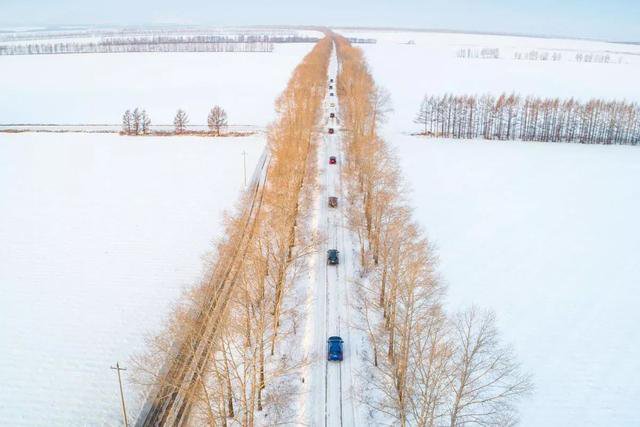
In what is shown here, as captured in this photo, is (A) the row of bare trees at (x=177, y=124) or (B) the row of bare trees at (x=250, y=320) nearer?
(B) the row of bare trees at (x=250, y=320)

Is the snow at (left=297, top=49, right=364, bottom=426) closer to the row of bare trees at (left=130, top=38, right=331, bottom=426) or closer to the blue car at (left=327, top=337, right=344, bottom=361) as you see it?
the blue car at (left=327, top=337, right=344, bottom=361)

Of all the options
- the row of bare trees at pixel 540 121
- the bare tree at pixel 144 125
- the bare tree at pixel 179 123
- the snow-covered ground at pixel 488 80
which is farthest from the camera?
the snow-covered ground at pixel 488 80

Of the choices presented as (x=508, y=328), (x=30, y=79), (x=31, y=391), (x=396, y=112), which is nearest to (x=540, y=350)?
(x=508, y=328)

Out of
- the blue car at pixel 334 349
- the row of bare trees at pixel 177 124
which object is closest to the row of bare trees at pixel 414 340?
the blue car at pixel 334 349

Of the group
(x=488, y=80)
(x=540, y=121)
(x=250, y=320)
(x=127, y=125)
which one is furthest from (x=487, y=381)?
(x=488, y=80)

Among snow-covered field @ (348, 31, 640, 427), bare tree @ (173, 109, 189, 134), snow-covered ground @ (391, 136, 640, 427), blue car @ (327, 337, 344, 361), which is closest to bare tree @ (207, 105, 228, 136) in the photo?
bare tree @ (173, 109, 189, 134)

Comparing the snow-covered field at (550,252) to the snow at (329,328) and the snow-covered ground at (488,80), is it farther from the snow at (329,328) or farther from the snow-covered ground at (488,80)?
the snow-covered ground at (488,80)

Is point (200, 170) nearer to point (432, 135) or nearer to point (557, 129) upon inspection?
point (432, 135)
